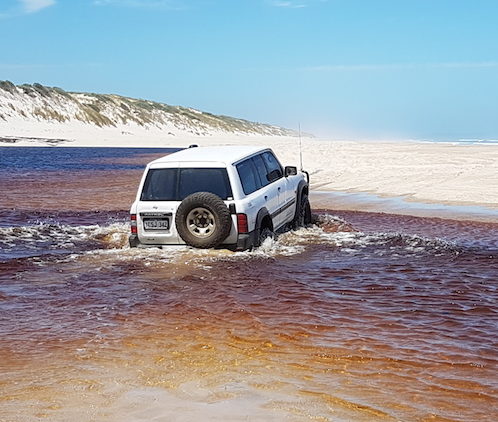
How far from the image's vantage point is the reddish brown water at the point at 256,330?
→ 16.1 ft

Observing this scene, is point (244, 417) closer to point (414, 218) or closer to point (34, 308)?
point (34, 308)

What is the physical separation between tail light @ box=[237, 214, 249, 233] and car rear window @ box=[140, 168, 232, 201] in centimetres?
43

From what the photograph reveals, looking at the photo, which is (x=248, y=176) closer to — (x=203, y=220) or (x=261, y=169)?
(x=261, y=169)

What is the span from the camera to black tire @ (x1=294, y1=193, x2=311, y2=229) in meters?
13.0

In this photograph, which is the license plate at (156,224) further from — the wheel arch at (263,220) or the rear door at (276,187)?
the rear door at (276,187)

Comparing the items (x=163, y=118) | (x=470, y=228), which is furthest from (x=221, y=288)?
(x=163, y=118)

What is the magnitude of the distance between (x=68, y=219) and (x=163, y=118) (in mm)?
134178

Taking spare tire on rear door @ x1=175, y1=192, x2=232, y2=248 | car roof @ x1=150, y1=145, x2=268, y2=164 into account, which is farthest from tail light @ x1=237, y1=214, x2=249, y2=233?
car roof @ x1=150, y1=145, x2=268, y2=164

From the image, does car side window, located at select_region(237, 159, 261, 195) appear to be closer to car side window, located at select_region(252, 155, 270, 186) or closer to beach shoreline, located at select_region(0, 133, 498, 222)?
car side window, located at select_region(252, 155, 270, 186)

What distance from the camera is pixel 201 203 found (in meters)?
9.74

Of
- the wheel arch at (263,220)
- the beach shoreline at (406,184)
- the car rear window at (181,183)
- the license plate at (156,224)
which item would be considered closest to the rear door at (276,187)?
the wheel arch at (263,220)

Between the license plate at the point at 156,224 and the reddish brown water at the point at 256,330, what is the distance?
371mm

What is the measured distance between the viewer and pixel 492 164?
2759cm

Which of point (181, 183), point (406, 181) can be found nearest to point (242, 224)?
point (181, 183)
